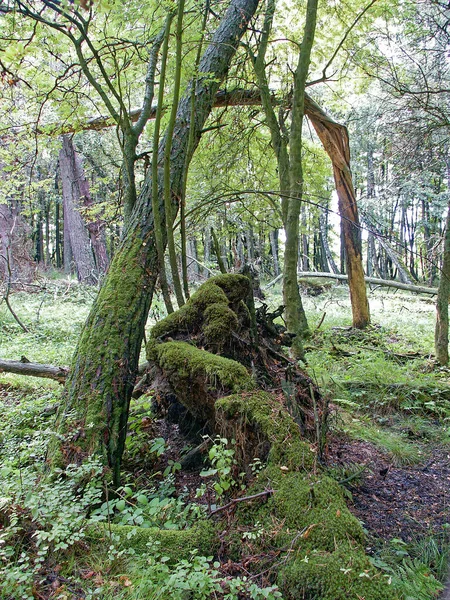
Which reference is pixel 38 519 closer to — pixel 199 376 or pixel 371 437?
pixel 199 376

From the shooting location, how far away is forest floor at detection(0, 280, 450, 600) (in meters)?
2.60

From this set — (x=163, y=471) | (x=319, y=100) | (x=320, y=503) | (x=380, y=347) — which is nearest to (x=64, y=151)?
(x=319, y=100)

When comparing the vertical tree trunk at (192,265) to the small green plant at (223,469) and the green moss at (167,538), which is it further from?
the green moss at (167,538)

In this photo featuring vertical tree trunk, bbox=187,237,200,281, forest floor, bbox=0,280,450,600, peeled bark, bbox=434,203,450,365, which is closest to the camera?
forest floor, bbox=0,280,450,600

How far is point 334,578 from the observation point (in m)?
1.65

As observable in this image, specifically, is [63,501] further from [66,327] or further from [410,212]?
[410,212]

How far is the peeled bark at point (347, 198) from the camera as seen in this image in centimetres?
879

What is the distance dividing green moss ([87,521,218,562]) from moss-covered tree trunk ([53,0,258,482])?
2.41 ft

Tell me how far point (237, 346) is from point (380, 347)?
4935mm

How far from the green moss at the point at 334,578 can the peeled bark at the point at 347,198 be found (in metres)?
7.76

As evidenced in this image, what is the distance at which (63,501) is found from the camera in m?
2.31

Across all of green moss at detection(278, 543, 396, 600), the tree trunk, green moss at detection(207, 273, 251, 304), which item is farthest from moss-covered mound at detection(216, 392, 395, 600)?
the tree trunk

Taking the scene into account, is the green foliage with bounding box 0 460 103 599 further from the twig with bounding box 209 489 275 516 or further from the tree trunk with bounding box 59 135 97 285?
the tree trunk with bounding box 59 135 97 285

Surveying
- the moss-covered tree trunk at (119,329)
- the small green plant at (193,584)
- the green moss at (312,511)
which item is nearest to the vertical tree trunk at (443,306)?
the moss-covered tree trunk at (119,329)
